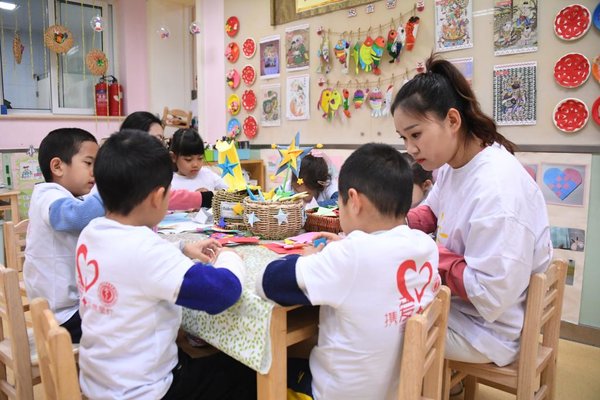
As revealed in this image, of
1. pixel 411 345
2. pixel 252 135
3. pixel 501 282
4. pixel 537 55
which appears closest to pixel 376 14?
pixel 537 55

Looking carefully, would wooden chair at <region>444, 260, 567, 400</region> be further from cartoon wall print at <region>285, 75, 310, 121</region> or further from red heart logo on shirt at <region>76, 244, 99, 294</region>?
cartoon wall print at <region>285, 75, 310, 121</region>

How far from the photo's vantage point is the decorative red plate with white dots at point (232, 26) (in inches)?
167

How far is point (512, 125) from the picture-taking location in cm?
266

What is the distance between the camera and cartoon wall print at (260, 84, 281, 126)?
395 cm

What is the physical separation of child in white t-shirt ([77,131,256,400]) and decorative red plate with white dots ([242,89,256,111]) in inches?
120

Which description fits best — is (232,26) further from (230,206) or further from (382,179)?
(382,179)

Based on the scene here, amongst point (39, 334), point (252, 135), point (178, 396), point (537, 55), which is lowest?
point (178, 396)

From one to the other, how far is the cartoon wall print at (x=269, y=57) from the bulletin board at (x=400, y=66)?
0.16 ft

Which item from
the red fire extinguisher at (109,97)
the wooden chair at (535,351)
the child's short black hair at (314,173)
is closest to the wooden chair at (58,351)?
the wooden chair at (535,351)

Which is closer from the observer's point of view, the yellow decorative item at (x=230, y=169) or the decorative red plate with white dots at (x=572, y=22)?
the yellow decorative item at (x=230, y=169)

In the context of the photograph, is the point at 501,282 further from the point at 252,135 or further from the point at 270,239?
the point at 252,135

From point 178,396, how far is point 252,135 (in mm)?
3215

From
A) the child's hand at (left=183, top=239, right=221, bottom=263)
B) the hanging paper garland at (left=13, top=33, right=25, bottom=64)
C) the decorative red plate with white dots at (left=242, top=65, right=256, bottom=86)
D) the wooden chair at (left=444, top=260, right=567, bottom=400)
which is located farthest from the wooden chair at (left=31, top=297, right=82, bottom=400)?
the hanging paper garland at (left=13, top=33, right=25, bottom=64)

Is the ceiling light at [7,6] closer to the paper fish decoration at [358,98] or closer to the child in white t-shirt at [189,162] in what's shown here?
the child in white t-shirt at [189,162]
